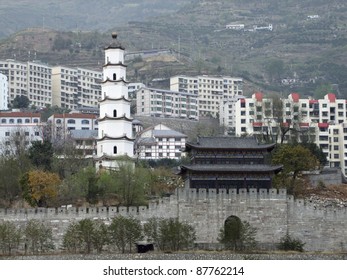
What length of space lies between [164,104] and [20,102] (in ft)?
63.9

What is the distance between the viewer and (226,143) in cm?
8169

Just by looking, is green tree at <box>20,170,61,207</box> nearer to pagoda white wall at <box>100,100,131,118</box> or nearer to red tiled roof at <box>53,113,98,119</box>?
pagoda white wall at <box>100,100,131,118</box>

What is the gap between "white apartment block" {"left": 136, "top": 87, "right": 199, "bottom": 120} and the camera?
155 metres

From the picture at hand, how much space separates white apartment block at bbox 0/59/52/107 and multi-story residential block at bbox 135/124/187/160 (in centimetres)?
3312

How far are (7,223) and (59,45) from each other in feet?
399

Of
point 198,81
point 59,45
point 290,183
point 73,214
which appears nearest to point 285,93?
point 198,81

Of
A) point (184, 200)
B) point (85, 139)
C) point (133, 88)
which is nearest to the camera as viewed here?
point (184, 200)

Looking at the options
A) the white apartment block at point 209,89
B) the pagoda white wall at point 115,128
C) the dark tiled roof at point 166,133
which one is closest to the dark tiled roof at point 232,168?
the pagoda white wall at point 115,128

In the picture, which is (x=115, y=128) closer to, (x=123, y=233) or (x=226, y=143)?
(x=226, y=143)

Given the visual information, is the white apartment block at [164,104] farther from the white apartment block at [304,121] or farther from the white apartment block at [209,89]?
the white apartment block at [304,121]

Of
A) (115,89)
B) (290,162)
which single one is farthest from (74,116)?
(290,162)

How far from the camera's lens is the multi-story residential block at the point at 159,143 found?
12756 cm

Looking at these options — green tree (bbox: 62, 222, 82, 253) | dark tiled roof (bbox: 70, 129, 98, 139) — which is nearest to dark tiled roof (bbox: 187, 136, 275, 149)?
green tree (bbox: 62, 222, 82, 253)

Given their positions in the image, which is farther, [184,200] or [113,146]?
[113,146]
